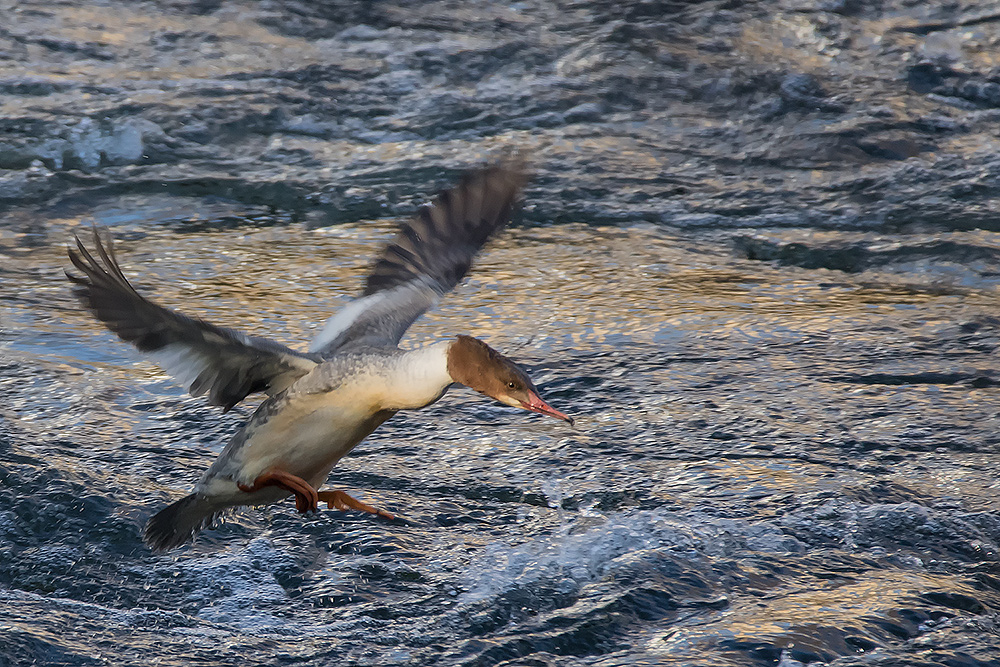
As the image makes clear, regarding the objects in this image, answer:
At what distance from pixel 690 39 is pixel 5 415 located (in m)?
5.88

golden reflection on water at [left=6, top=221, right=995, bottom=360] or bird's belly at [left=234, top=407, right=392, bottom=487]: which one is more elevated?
bird's belly at [left=234, top=407, right=392, bottom=487]

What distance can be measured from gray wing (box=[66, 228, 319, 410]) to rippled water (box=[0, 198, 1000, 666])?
2.12 feet

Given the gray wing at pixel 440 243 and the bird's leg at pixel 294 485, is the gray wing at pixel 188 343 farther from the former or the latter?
the gray wing at pixel 440 243

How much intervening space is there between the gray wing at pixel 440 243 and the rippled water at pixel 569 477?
635 millimetres

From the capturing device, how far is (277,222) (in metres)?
7.06

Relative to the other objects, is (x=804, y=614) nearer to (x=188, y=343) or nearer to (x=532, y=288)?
(x=188, y=343)

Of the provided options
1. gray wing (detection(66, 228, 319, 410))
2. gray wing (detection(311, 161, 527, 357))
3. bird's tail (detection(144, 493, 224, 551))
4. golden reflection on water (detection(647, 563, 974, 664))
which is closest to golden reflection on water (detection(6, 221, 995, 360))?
gray wing (detection(311, 161, 527, 357))

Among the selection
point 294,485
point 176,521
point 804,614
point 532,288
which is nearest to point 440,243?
point 294,485

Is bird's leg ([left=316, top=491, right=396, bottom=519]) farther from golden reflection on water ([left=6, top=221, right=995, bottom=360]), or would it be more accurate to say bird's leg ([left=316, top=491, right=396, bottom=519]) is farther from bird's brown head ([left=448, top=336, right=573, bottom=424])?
golden reflection on water ([left=6, top=221, right=995, bottom=360])

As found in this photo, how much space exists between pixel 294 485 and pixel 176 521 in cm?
51

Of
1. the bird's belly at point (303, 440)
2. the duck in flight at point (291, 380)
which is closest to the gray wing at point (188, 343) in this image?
the duck in flight at point (291, 380)

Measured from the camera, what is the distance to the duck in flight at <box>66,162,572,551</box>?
11.6 ft

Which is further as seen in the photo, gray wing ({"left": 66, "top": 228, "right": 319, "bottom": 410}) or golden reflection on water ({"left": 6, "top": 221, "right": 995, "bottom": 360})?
golden reflection on water ({"left": 6, "top": 221, "right": 995, "bottom": 360})

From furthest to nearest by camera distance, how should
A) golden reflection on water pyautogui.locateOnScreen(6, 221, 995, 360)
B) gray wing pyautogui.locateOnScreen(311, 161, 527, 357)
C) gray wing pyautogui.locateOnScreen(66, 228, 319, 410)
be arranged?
golden reflection on water pyautogui.locateOnScreen(6, 221, 995, 360) → gray wing pyautogui.locateOnScreen(311, 161, 527, 357) → gray wing pyautogui.locateOnScreen(66, 228, 319, 410)
